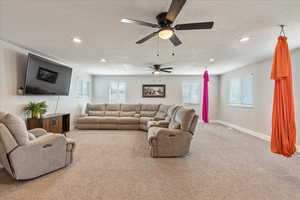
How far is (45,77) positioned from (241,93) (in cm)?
686

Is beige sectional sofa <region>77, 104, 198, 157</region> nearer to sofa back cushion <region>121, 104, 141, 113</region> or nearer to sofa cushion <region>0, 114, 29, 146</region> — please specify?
sofa back cushion <region>121, 104, 141, 113</region>

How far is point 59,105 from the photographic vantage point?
526 cm

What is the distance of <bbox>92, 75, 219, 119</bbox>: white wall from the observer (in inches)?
316

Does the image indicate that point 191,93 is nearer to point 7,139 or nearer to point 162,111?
point 162,111

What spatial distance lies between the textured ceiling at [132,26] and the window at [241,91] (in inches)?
71.0

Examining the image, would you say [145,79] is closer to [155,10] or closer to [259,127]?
[259,127]

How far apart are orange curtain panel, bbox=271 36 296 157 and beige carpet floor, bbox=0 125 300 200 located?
0.47 m

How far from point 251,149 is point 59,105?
586 centimetres

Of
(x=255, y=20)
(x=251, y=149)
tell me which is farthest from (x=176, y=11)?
(x=251, y=149)

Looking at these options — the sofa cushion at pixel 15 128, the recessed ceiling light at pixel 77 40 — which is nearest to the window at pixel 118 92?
the recessed ceiling light at pixel 77 40

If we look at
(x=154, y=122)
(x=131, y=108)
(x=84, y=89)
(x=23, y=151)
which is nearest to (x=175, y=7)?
(x=23, y=151)

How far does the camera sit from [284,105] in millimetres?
2578

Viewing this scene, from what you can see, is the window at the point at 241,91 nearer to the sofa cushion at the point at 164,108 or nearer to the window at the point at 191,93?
the window at the point at 191,93

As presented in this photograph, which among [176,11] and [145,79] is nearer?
[176,11]
